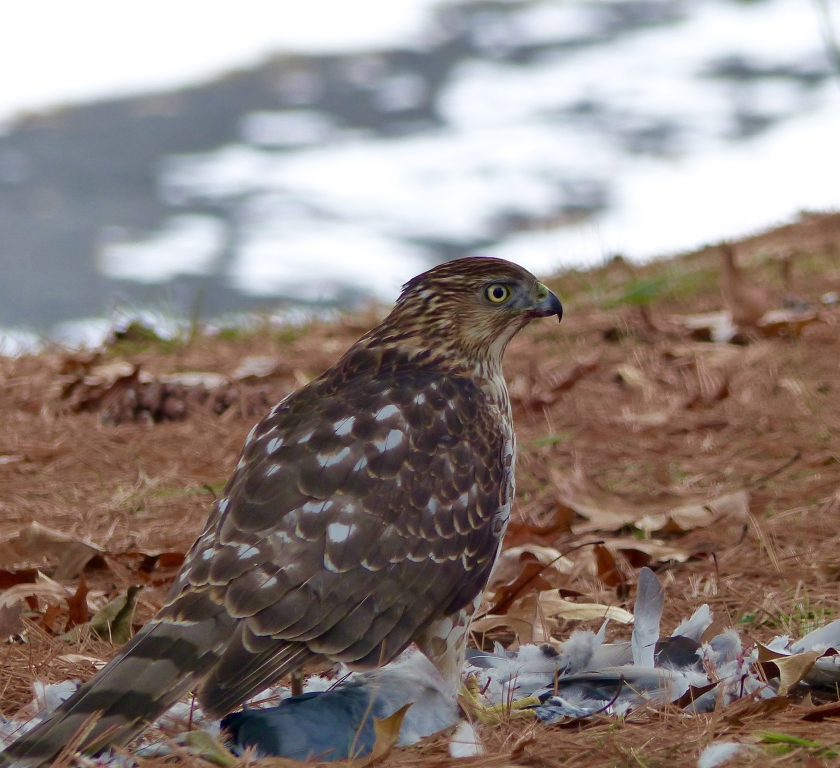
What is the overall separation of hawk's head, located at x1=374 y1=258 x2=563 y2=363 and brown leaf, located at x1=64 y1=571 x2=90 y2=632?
1213 mm

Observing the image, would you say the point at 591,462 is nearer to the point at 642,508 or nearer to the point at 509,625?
the point at 642,508

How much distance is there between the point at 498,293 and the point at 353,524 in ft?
3.58

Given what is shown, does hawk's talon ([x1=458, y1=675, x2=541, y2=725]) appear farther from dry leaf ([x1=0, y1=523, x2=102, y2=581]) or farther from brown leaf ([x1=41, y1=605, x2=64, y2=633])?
dry leaf ([x1=0, y1=523, x2=102, y2=581])

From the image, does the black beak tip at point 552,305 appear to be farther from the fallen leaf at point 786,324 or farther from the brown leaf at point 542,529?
the fallen leaf at point 786,324

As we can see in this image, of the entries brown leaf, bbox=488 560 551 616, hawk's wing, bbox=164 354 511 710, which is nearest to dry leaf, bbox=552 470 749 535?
brown leaf, bbox=488 560 551 616

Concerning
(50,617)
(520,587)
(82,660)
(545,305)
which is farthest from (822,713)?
(50,617)

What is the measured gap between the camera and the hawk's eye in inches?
147

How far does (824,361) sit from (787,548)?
2.45 metres

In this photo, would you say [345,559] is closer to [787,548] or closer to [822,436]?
[787,548]

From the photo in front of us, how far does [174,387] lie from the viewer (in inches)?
252

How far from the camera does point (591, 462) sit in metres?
5.41

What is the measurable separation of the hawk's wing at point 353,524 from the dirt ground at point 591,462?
38 cm

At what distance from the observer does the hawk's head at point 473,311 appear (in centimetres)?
370

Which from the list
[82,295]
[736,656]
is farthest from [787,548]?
[82,295]
